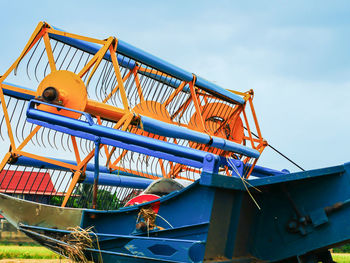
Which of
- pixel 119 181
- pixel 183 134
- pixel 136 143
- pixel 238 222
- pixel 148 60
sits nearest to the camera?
pixel 238 222

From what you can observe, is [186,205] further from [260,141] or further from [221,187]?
[260,141]

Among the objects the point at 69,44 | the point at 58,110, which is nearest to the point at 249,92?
the point at 69,44

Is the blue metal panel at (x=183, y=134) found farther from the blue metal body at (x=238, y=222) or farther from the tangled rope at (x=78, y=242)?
the tangled rope at (x=78, y=242)

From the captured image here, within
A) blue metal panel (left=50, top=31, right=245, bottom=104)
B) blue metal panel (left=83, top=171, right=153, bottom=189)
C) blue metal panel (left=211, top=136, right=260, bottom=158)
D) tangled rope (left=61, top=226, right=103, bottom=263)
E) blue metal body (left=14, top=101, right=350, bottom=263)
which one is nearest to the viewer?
blue metal body (left=14, top=101, right=350, bottom=263)

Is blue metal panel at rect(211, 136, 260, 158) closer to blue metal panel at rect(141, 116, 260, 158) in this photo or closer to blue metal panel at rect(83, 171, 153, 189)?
blue metal panel at rect(141, 116, 260, 158)

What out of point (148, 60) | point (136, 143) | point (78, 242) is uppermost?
point (148, 60)

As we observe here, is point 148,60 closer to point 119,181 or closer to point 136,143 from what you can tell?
point 119,181

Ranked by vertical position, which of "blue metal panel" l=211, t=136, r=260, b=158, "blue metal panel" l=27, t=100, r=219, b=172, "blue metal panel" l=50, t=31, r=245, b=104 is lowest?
"blue metal panel" l=27, t=100, r=219, b=172

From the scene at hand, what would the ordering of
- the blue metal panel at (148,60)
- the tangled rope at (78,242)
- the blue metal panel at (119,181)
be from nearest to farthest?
1. the tangled rope at (78,242)
2. the blue metal panel at (148,60)
3. the blue metal panel at (119,181)

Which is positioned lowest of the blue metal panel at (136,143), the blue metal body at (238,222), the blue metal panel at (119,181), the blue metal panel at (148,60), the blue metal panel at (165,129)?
the blue metal body at (238,222)

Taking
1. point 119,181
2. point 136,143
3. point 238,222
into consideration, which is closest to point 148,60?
point 119,181

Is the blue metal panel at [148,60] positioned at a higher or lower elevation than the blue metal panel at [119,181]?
higher

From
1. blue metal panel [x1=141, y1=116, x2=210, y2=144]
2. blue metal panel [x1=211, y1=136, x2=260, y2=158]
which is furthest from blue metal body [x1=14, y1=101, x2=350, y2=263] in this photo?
blue metal panel [x1=211, y1=136, x2=260, y2=158]

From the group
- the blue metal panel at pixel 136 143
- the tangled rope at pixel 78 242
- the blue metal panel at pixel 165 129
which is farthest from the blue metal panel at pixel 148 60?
the tangled rope at pixel 78 242
